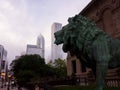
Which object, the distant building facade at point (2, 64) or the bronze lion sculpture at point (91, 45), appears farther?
the distant building facade at point (2, 64)

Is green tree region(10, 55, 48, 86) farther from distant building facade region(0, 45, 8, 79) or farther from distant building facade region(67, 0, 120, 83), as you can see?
distant building facade region(0, 45, 8, 79)

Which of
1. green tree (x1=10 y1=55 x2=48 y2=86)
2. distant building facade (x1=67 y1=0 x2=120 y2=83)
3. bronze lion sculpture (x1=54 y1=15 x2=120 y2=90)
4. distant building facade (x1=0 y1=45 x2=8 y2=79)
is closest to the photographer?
bronze lion sculpture (x1=54 y1=15 x2=120 y2=90)

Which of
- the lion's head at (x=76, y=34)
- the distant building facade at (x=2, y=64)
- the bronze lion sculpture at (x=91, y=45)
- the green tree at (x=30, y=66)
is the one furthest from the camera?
the distant building facade at (x=2, y=64)

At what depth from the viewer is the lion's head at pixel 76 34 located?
16.5 ft

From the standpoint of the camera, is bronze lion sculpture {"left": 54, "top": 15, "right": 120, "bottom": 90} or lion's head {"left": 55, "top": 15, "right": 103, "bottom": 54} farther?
lion's head {"left": 55, "top": 15, "right": 103, "bottom": 54}

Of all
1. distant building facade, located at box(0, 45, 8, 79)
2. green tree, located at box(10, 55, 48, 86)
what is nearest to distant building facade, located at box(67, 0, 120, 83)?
→ green tree, located at box(10, 55, 48, 86)

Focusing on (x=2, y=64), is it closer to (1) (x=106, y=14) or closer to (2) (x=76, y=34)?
(1) (x=106, y=14)

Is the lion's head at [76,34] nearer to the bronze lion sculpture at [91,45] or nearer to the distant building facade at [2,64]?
the bronze lion sculpture at [91,45]

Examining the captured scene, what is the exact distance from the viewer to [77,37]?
512 cm

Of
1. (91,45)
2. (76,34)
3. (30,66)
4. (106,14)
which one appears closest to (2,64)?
(30,66)

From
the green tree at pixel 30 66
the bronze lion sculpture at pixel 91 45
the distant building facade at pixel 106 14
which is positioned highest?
the distant building facade at pixel 106 14

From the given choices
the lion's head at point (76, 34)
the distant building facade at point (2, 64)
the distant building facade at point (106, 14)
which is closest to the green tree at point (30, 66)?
the distant building facade at point (106, 14)

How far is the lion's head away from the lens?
5023 mm

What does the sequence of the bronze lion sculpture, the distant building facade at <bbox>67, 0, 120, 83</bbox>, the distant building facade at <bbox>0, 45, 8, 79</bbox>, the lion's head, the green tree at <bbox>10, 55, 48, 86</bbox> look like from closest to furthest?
the bronze lion sculpture < the lion's head < the distant building facade at <bbox>67, 0, 120, 83</bbox> < the green tree at <bbox>10, 55, 48, 86</bbox> < the distant building facade at <bbox>0, 45, 8, 79</bbox>
